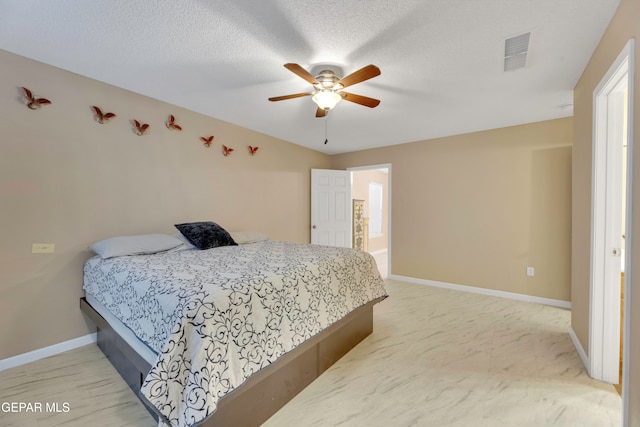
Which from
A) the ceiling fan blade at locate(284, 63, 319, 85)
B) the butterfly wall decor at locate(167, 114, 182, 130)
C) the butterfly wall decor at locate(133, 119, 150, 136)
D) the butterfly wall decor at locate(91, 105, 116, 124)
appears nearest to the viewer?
the ceiling fan blade at locate(284, 63, 319, 85)

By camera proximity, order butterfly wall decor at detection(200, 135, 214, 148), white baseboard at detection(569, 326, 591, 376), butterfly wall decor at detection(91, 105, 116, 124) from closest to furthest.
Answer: white baseboard at detection(569, 326, 591, 376) → butterfly wall decor at detection(91, 105, 116, 124) → butterfly wall decor at detection(200, 135, 214, 148)

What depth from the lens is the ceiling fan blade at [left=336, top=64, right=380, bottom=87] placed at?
68.8 inches

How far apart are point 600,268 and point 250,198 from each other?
3689mm

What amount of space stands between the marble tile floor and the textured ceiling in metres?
2.40

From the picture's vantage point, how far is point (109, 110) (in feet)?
8.44

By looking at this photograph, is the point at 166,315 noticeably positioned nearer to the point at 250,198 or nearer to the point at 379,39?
the point at 379,39

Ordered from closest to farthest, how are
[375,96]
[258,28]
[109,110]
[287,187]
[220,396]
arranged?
[220,396] → [258,28] → [109,110] → [375,96] → [287,187]

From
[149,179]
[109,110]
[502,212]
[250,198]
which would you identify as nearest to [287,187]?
[250,198]

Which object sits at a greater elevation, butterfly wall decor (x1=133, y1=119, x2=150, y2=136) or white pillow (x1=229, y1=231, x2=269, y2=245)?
butterfly wall decor (x1=133, y1=119, x2=150, y2=136)

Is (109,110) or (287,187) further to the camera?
(287,187)

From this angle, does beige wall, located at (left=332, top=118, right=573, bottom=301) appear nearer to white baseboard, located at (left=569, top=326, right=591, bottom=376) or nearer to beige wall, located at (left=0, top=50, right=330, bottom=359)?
white baseboard, located at (left=569, top=326, right=591, bottom=376)

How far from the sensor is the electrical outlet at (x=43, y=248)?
2189mm

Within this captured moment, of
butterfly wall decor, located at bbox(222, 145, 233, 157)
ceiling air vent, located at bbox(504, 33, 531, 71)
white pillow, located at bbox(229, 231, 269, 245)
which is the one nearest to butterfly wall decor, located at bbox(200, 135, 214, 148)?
butterfly wall decor, located at bbox(222, 145, 233, 157)

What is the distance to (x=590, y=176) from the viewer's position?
79.0 inches
